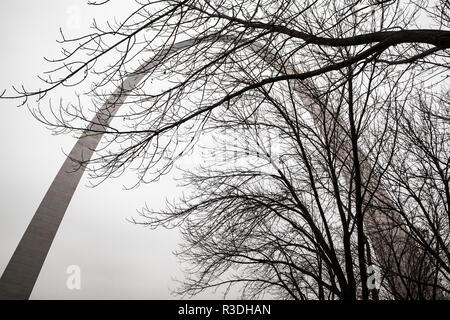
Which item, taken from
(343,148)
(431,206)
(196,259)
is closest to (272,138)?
(343,148)

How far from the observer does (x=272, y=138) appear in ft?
19.0

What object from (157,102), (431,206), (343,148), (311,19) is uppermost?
(311,19)
